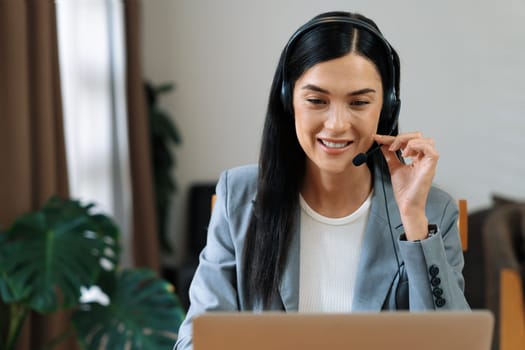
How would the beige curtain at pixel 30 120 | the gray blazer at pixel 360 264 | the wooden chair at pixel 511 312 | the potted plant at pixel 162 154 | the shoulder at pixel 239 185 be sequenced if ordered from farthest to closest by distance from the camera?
the potted plant at pixel 162 154
the beige curtain at pixel 30 120
the wooden chair at pixel 511 312
the shoulder at pixel 239 185
the gray blazer at pixel 360 264

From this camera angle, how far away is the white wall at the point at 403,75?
4.72 feet

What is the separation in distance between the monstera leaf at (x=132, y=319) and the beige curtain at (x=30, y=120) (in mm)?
381

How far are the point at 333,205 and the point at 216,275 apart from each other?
0.26 m

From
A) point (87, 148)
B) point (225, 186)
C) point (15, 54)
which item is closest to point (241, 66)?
point (87, 148)

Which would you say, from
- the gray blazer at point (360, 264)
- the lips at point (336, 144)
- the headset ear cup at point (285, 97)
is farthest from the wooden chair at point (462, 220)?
the headset ear cup at point (285, 97)

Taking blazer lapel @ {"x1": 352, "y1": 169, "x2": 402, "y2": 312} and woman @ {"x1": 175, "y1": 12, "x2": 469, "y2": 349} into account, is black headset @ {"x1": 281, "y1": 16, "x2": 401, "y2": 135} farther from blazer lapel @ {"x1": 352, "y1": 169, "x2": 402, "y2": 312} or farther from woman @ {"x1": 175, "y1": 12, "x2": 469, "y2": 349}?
blazer lapel @ {"x1": 352, "y1": 169, "x2": 402, "y2": 312}

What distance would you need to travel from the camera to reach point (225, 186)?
1.42 meters

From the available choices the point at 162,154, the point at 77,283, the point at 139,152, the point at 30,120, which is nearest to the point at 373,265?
the point at 77,283

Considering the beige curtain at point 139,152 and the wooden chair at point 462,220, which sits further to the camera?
the beige curtain at point 139,152

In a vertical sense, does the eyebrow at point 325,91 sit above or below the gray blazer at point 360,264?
above

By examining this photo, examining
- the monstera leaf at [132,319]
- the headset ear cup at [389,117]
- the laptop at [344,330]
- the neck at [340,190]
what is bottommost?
the monstera leaf at [132,319]

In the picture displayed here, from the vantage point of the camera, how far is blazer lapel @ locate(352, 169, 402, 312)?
1300mm

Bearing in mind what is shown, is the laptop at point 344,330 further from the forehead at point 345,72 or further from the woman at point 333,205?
the forehead at point 345,72

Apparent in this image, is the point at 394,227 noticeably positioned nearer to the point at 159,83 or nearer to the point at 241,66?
the point at 241,66
